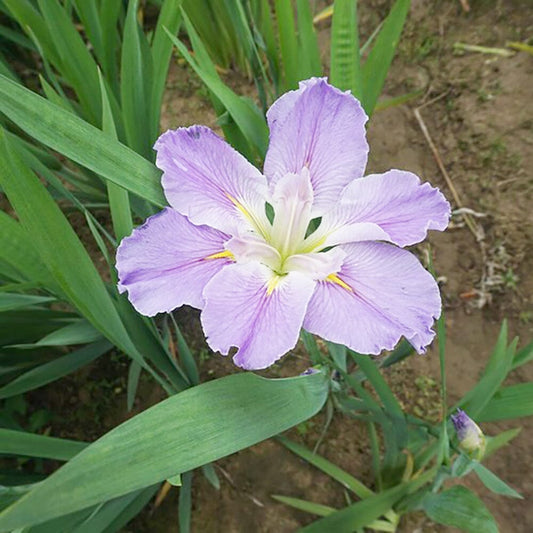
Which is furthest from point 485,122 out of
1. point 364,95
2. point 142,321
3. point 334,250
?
point 142,321

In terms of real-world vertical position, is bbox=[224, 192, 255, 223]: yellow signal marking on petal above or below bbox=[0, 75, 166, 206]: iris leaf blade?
below

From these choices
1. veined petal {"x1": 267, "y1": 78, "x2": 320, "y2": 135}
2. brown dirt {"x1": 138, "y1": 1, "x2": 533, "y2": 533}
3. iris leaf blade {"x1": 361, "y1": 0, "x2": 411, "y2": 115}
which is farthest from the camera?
brown dirt {"x1": 138, "y1": 1, "x2": 533, "y2": 533}

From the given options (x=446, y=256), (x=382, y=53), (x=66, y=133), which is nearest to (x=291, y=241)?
(x=66, y=133)

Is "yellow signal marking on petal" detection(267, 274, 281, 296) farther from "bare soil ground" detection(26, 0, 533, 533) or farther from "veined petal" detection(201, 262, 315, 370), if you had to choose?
"bare soil ground" detection(26, 0, 533, 533)

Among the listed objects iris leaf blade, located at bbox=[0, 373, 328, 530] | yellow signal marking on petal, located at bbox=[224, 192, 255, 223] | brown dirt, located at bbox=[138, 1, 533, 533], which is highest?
yellow signal marking on petal, located at bbox=[224, 192, 255, 223]

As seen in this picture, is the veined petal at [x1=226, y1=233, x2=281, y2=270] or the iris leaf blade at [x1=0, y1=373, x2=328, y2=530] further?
the veined petal at [x1=226, y1=233, x2=281, y2=270]

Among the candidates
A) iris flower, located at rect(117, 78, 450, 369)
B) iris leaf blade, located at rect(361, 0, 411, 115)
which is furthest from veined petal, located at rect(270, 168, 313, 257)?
iris leaf blade, located at rect(361, 0, 411, 115)

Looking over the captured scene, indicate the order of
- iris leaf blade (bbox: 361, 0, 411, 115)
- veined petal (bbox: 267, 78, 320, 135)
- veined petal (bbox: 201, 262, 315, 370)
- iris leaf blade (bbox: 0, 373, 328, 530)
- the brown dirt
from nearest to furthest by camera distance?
1. iris leaf blade (bbox: 0, 373, 328, 530)
2. veined petal (bbox: 201, 262, 315, 370)
3. veined petal (bbox: 267, 78, 320, 135)
4. iris leaf blade (bbox: 361, 0, 411, 115)
5. the brown dirt
